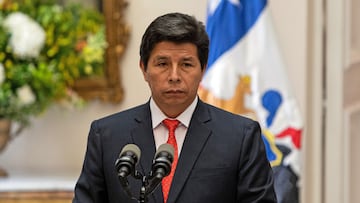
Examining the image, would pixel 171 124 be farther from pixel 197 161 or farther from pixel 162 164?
pixel 162 164

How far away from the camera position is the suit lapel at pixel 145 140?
6.81 feet

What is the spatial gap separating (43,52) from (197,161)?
2.49m

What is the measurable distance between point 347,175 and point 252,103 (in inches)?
44.9

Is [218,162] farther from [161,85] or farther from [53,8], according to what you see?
[53,8]

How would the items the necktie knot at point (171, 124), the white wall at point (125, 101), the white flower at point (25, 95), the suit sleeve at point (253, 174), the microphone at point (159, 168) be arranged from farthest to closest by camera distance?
the white wall at point (125, 101)
the white flower at point (25, 95)
the necktie knot at point (171, 124)
the suit sleeve at point (253, 174)
the microphone at point (159, 168)

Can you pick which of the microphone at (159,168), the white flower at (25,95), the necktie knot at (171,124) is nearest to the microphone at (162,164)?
the microphone at (159,168)

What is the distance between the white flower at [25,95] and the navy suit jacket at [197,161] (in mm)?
2096

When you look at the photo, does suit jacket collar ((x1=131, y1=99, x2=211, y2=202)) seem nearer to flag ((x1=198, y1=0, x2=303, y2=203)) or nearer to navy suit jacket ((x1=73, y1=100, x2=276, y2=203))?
navy suit jacket ((x1=73, y1=100, x2=276, y2=203))

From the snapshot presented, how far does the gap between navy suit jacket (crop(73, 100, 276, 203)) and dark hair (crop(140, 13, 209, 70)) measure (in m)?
0.18

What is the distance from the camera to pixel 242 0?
14.5ft

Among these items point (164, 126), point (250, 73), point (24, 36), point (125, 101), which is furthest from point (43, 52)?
point (164, 126)

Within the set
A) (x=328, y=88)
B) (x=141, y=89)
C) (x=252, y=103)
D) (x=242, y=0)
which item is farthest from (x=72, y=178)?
(x=328, y=88)

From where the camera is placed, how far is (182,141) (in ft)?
7.08

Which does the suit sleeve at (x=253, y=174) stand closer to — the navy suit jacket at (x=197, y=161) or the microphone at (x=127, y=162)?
the navy suit jacket at (x=197, y=161)
